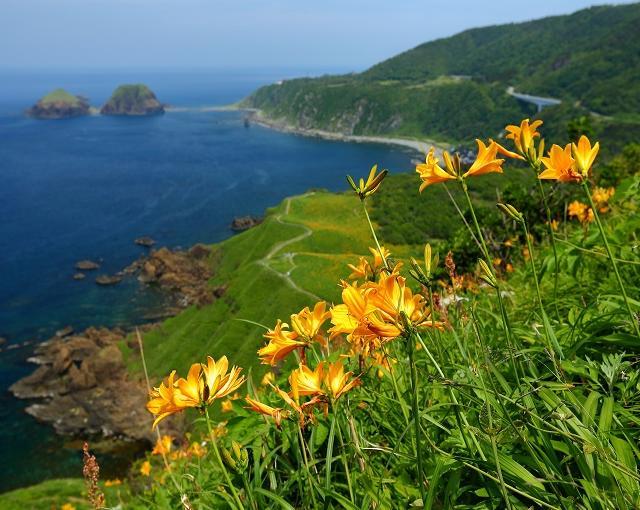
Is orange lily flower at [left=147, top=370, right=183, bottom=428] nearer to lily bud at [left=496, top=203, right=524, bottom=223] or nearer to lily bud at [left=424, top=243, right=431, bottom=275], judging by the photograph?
lily bud at [left=424, top=243, right=431, bottom=275]

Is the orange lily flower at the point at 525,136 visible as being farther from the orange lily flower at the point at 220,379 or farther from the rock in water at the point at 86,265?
the rock in water at the point at 86,265

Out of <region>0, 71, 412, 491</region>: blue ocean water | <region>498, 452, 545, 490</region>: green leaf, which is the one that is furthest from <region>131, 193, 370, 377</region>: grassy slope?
<region>498, 452, 545, 490</region>: green leaf

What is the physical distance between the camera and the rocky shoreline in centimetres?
3649

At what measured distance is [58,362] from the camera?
4141 centimetres

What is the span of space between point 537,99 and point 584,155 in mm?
187790

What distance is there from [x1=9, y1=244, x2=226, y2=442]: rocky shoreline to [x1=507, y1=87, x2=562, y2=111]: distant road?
144 m

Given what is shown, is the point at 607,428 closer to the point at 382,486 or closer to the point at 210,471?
the point at 382,486

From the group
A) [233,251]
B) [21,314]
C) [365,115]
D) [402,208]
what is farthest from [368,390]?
[365,115]

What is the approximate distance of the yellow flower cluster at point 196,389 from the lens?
1708 millimetres

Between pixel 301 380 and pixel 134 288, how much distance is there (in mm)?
59290

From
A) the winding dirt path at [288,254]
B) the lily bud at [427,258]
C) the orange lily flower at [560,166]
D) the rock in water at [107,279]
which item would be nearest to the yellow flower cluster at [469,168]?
the orange lily flower at [560,166]

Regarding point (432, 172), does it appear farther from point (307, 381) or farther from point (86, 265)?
point (86, 265)

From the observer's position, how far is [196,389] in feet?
5.72

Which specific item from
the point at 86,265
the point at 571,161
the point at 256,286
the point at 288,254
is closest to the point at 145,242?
the point at 86,265
